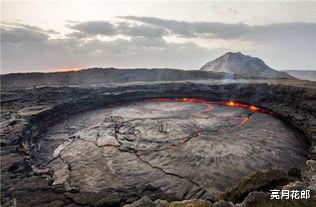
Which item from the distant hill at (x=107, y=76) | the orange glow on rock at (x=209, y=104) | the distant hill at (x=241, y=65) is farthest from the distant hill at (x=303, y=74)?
the orange glow on rock at (x=209, y=104)

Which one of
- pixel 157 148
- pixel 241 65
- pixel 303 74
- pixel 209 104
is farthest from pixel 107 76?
pixel 303 74

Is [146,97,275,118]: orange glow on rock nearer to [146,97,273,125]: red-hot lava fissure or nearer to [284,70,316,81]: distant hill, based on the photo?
[146,97,273,125]: red-hot lava fissure

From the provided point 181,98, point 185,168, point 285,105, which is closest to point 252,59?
point 181,98

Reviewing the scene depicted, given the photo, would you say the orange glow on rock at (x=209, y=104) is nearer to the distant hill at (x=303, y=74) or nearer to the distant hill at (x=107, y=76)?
the distant hill at (x=107, y=76)

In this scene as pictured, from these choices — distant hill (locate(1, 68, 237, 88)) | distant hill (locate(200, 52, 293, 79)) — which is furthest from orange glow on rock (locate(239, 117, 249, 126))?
distant hill (locate(200, 52, 293, 79))

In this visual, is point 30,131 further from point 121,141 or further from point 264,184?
point 264,184

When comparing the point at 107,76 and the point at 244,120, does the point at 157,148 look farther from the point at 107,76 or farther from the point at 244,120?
the point at 107,76
